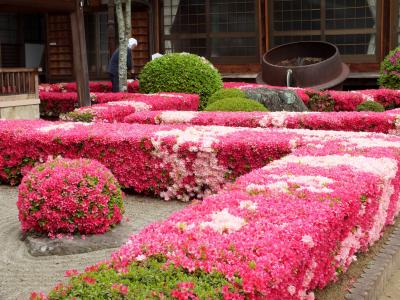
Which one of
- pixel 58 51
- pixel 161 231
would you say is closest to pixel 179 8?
pixel 58 51

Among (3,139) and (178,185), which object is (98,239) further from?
(3,139)

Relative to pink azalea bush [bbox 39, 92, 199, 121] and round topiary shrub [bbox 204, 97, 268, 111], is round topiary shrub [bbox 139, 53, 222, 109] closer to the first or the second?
pink azalea bush [bbox 39, 92, 199, 121]

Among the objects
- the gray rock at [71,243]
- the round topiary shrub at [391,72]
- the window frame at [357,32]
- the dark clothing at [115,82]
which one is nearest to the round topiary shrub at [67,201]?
the gray rock at [71,243]

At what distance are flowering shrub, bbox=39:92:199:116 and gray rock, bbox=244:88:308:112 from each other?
1.22 m

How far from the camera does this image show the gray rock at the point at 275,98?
1239 centimetres

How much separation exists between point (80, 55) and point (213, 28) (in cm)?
808

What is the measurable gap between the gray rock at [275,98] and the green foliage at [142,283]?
9535 millimetres

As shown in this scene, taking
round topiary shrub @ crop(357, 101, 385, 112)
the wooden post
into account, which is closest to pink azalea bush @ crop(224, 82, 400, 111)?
round topiary shrub @ crop(357, 101, 385, 112)

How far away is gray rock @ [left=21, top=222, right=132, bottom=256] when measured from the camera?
17.4 ft

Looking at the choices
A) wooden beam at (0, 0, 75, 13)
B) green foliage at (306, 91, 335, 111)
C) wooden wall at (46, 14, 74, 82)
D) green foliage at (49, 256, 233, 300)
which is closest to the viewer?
green foliage at (49, 256, 233, 300)

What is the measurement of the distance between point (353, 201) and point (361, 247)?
958 millimetres

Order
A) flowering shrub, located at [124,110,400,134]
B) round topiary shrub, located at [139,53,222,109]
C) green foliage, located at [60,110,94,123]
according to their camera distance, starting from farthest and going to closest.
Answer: round topiary shrub, located at [139,53,222,109], green foliage, located at [60,110,94,123], flowering shrub, located at [124,110,400,134]

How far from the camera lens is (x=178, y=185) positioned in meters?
7.18

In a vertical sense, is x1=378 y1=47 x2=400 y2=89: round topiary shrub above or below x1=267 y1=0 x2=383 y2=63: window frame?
below
